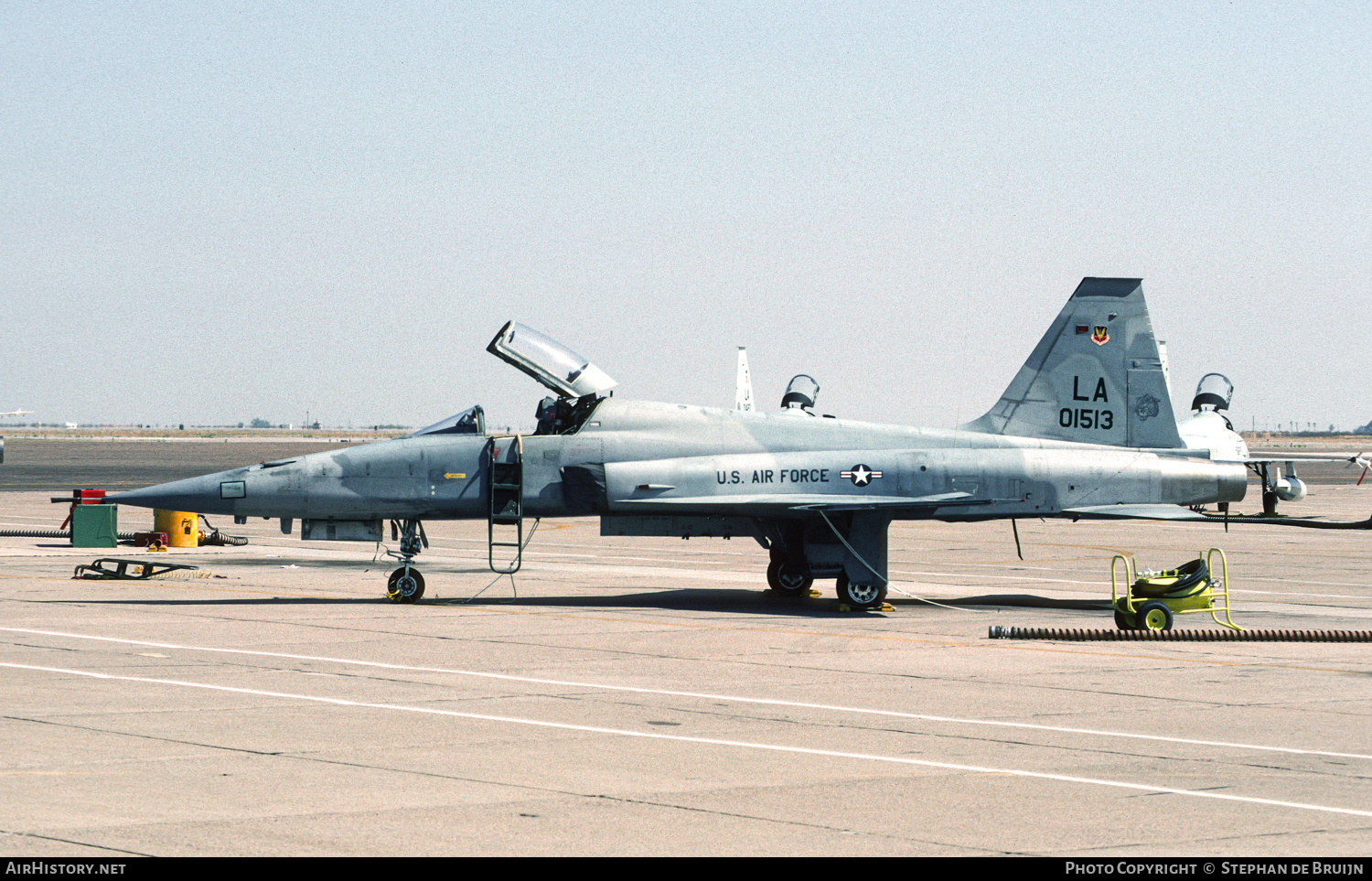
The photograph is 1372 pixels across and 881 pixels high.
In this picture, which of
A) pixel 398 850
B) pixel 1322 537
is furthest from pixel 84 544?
pixel 1322 537

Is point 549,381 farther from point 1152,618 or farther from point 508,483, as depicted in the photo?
point 1152,618

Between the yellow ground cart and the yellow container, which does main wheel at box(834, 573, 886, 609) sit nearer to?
the yellow ground cart

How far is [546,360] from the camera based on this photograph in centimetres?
2166

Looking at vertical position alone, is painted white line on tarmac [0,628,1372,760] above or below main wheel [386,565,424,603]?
below

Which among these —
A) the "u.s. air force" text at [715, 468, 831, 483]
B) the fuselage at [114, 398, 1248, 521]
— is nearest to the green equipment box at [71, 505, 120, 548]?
the fuselage at [114, 398, 1248, 521]

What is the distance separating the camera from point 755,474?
21500 millimetres

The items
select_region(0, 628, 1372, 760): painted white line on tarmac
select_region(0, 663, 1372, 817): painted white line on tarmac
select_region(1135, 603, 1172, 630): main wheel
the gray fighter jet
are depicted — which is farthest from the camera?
the gray fighter jet

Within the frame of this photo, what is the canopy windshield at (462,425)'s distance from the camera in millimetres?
21766

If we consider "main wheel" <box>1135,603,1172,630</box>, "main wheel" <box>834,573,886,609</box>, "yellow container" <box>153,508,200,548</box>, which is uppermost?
"yellow container" <box>153,508,200,548</box>

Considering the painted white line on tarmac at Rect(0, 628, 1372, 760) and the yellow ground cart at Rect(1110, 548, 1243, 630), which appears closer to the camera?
the painted white line on tarmac at Rect(0, 628, 1372, 760)

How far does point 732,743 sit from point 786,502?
10345 mm

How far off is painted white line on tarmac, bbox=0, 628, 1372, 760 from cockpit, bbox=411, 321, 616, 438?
21.5 ft

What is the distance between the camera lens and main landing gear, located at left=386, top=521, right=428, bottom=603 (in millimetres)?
21297
